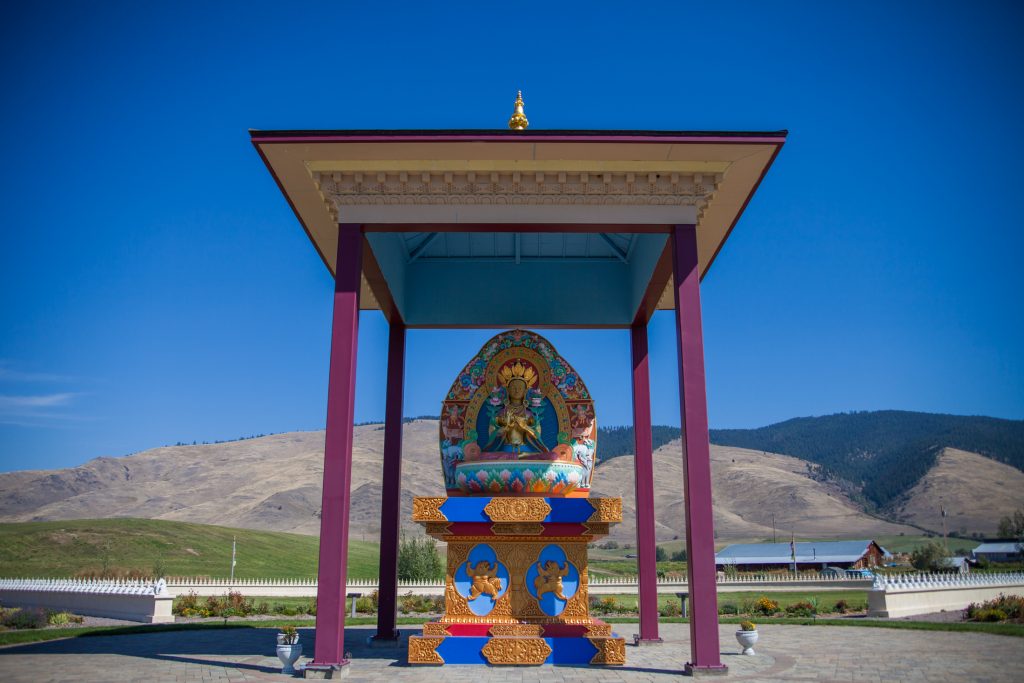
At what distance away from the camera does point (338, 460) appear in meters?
9.94

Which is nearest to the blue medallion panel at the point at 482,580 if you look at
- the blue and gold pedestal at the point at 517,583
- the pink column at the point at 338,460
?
the blue and gold pedestal at the point at 517,583

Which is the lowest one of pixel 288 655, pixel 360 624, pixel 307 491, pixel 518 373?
pixel 360 624

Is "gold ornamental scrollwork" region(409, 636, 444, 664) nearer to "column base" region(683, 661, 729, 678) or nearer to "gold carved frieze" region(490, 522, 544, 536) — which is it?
"gold carved frieze" region(490, 522, 544, 536)

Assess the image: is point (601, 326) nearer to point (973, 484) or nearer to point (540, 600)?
point (540, 600)

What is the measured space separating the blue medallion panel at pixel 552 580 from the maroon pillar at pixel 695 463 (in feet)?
7.39

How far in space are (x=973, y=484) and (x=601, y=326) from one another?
115182 mm

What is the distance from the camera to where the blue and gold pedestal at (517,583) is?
10680mm

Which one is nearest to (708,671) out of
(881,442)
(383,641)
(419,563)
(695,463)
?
(695,463)

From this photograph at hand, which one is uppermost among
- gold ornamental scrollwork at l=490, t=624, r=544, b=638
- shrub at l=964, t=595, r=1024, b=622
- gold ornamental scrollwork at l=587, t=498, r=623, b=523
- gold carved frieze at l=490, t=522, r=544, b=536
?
gold ornamental scrollwork at l=587, t=498, r=623, b=523

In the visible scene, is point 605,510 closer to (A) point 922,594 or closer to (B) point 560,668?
(B) point 560,668

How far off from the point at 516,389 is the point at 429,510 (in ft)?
9.58

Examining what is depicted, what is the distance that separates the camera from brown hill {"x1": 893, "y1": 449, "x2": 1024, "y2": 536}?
98.7 m

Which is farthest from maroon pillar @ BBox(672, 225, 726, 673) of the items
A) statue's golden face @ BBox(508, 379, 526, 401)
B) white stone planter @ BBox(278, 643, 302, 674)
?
white stone planter @ BBox(278, 643, 302, 674)

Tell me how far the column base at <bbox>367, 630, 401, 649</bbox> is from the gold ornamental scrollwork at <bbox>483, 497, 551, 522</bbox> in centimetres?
398
